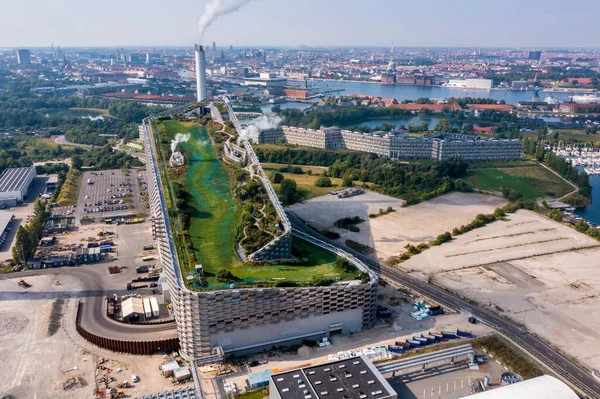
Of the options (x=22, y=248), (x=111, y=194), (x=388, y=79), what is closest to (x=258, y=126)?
(x=111, y=194)

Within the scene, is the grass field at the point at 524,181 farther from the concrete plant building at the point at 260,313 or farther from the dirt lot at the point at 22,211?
the dirt lot at the point at 22,211

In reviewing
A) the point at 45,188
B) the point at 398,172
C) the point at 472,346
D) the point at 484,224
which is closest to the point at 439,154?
the point at 398,172

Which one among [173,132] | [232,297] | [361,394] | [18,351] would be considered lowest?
[18,351]

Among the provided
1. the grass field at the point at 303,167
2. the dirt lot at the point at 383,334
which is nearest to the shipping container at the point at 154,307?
the dirt lot at the point at 383,334

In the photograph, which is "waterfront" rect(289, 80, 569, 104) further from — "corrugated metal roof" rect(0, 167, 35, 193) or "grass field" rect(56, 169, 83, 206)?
"corrugated metal roof" rect(0, 167, 35, 193)

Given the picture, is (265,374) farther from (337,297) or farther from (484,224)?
(484,224)

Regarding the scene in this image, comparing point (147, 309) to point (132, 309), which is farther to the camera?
point (147, 309)

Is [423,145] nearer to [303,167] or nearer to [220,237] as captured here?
[303,167]
